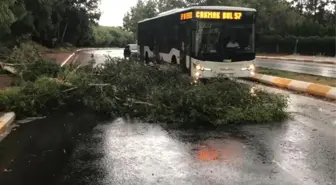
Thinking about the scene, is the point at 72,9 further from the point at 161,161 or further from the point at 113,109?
the point at 161,161

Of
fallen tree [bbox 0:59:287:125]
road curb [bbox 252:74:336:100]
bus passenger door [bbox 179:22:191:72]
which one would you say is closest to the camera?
fallen tree [bbox 0:59:287:125]

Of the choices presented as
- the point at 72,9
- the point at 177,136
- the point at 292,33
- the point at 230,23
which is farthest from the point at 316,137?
the point at 72,9

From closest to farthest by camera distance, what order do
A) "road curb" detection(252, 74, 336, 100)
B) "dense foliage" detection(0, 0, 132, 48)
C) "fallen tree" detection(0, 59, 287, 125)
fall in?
"fallen tree" detection(0, 59, 287, 125) → "road curb" detection(252, 74, 336, 100) → "dense foliage" detection(0, 0, 132, 48)

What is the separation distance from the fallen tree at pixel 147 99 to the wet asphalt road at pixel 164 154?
0.61 meters

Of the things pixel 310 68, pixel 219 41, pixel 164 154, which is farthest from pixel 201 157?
pixel 310 68

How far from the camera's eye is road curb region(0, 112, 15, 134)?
30.1 feet

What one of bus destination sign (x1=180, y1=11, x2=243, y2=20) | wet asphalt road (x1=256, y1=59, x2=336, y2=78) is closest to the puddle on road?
bus destination sign (x1=180, y1=11, x2=243, y2=20)

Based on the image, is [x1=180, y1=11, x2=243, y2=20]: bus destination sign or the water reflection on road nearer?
the water reflection on road

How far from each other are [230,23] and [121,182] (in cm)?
1142

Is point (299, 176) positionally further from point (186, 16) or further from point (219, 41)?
point (186, 16)

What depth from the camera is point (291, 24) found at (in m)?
53.3

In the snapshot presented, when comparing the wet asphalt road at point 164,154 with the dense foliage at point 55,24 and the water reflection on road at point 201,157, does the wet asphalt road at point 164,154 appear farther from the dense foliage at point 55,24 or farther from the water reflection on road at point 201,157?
the dense foliage at point 55,24

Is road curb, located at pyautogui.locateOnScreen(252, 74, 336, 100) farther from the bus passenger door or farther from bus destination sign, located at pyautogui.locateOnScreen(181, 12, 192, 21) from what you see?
bus destination sign, located at pyautogui.locateOnScreen(181, 12, 192, 21)

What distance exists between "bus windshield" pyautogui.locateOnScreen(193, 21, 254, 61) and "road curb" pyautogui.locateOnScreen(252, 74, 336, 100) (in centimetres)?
251
